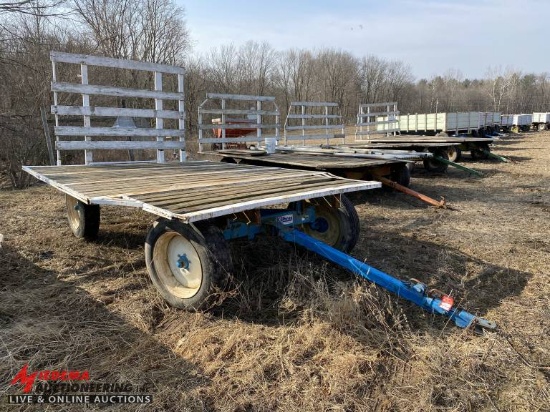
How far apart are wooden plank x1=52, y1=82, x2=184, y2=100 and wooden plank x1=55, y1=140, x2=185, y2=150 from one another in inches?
30.6

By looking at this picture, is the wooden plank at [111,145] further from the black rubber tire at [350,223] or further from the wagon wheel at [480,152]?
the wagon wheel at [480,152]

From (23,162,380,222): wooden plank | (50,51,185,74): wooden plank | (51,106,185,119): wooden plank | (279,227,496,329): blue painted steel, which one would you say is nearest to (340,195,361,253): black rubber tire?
(23,162,380,222): wooden plank

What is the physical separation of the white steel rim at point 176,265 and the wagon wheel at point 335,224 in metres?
1.19

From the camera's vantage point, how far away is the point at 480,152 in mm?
14953

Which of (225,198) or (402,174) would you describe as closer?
(225,198)

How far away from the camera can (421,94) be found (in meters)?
61.2

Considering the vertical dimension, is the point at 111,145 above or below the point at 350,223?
above

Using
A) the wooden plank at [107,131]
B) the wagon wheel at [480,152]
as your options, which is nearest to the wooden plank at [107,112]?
the wooden plank at [107,131]

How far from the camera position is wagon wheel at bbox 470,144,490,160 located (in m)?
14.5

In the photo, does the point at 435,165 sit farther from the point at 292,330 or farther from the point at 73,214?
the point at 292,330

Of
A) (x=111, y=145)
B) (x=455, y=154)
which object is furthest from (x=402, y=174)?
(x=455, y=154)

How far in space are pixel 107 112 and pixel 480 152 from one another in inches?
499

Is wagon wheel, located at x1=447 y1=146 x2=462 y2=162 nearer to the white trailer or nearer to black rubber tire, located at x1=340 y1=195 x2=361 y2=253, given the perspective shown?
the white trailer

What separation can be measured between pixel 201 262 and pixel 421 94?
63977mm
